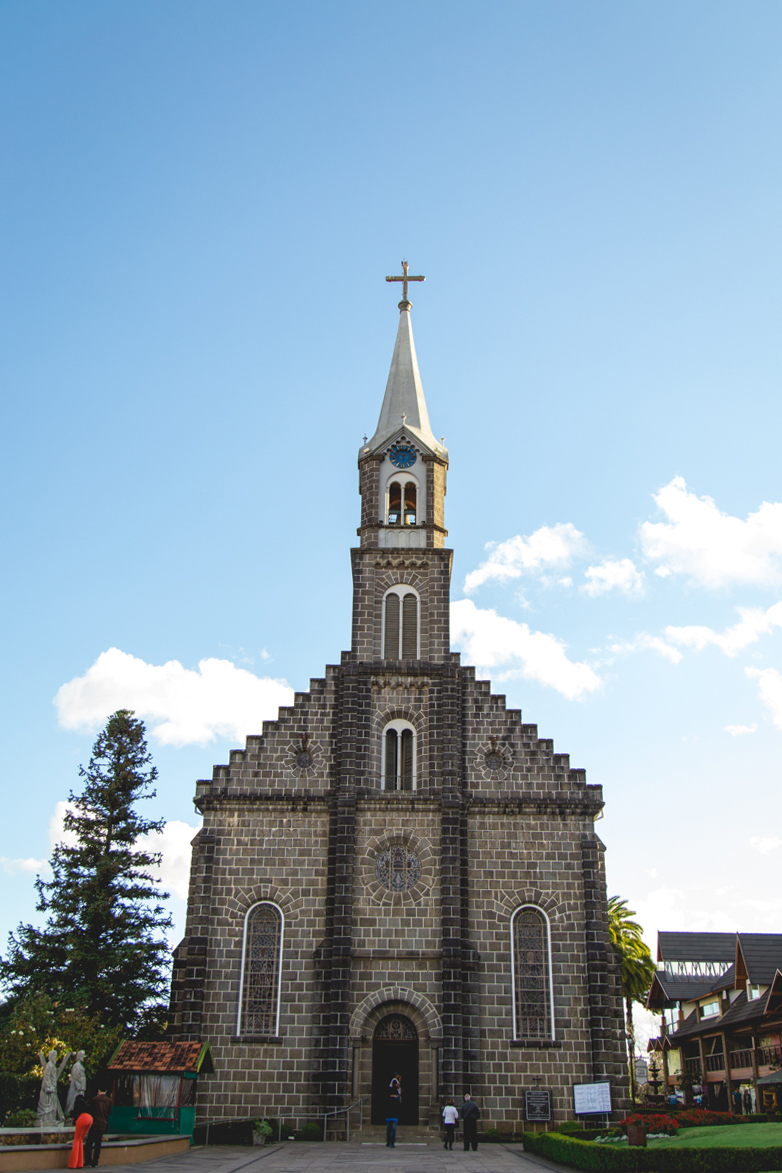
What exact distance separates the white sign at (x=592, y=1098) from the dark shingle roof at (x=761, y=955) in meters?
25.9

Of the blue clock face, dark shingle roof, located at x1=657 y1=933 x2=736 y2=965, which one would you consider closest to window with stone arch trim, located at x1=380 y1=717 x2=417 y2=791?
the blue clock face

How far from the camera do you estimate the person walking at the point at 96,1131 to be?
21031 mm

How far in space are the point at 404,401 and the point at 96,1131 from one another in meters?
29.9

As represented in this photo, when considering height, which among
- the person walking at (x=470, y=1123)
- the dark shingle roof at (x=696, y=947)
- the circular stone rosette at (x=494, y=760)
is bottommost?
the person walking at (x=470, y=1123)

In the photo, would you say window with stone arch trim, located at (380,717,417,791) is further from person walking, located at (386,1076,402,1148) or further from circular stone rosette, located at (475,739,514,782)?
person walking, located at (386,1076,402,1148)

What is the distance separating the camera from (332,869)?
3331 centimetres

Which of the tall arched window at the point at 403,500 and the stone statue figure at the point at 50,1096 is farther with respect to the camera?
the tall arched window at the point at 403,500

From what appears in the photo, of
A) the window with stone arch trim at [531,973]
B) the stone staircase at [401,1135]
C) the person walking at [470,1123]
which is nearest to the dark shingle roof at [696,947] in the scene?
the window with stone arch trim at [531,973]

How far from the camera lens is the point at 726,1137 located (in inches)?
891

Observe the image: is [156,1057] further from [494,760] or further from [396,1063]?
[494,760]

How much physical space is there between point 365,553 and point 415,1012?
16.7 meters

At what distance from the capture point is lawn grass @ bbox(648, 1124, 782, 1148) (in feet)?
69.1

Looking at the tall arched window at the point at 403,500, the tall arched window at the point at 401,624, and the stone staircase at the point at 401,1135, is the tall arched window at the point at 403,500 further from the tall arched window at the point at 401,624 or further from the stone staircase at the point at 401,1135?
the stone staircase at the point at 401,1135

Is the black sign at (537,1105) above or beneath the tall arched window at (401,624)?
beneath
